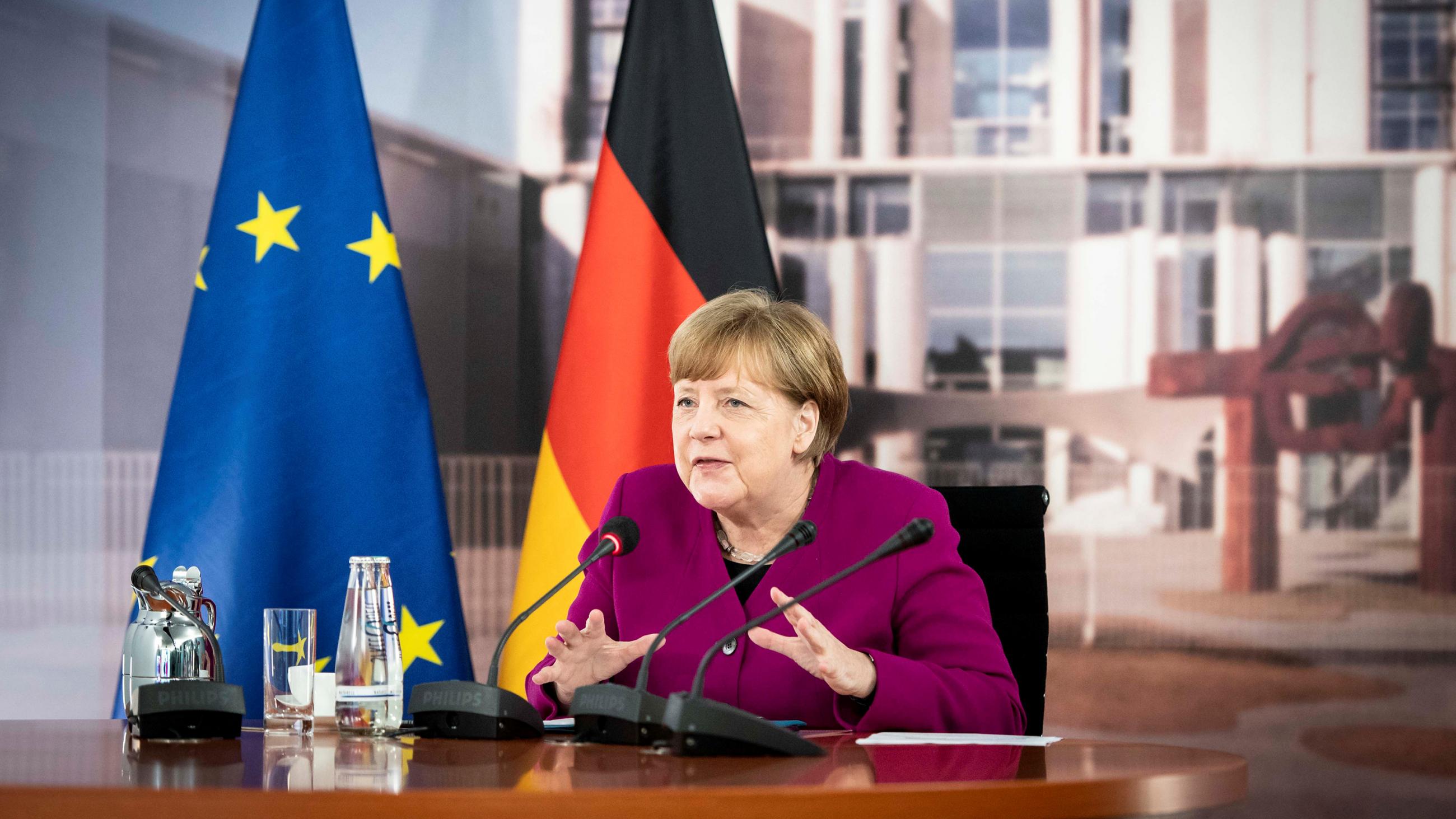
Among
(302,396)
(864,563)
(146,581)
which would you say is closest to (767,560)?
(864,563)

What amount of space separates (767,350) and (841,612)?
1.32 feet

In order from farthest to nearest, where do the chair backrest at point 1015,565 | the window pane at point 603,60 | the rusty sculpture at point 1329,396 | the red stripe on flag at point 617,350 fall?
1. the window pane at point 603,60
2. the rusty sculpture at point 1329,396
3. the red stripe on flag at point 617,350
4. the chair backrest at point 1015,565

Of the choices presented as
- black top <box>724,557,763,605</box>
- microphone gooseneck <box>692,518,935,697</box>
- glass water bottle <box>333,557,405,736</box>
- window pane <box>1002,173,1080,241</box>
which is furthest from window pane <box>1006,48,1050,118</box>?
glass water bottle <box>333,557,405,736</box>

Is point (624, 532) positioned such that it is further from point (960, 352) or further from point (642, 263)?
point (960, 352)

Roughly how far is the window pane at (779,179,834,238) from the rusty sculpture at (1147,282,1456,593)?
959 millimetres

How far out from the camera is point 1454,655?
3.00 meters

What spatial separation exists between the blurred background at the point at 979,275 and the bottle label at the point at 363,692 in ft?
5.85

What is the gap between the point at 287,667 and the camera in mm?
1515

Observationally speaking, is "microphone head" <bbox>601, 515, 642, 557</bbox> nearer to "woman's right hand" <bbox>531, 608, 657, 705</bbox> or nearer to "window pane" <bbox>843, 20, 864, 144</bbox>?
"woman's right hand" <bbox>531, 608, 657, 705</bbox>

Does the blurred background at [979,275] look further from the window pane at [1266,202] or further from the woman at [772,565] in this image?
the woman at [772,565]

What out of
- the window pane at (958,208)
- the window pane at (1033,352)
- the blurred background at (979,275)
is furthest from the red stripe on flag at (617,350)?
the window pane at (1033,352)

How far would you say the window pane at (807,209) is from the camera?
320 centimetres

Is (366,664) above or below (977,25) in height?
below

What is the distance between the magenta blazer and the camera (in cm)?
155
